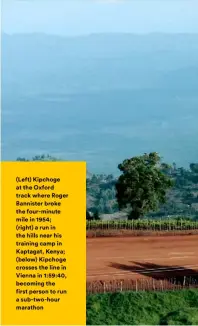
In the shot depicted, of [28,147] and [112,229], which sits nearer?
[112,229]

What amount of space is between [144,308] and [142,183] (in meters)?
9.70

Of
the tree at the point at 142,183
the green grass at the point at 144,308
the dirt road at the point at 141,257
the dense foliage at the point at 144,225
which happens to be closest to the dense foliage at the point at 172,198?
the tree at the point at 142,183

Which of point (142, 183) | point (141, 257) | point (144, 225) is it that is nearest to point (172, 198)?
point (142, 183)

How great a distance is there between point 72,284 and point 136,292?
32.7 feet

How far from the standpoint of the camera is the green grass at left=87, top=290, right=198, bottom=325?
67.0 feet

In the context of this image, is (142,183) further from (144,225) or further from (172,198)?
(172,198)

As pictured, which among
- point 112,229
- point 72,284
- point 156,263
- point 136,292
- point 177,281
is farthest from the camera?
point 112,229

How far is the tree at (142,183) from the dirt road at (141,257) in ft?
8.81

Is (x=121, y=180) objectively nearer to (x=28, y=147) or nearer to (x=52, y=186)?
(x=52, y=186)

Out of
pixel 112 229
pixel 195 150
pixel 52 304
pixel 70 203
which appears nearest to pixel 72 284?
pixel 52 304

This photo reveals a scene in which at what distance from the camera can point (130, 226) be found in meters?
29.6

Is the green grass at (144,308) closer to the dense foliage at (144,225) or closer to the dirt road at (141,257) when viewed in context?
the dirt road at (141,257)

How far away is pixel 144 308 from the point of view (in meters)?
21.6

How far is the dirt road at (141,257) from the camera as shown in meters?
24.7
